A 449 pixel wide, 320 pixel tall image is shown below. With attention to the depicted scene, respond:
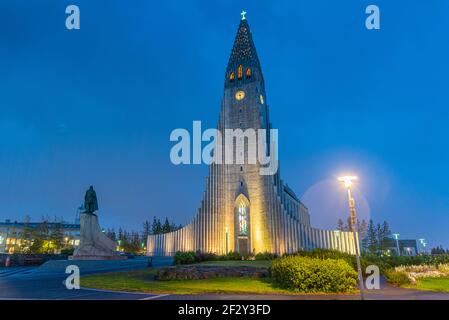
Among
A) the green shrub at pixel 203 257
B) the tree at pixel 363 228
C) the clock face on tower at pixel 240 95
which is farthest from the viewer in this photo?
the tree at pixel 363 228

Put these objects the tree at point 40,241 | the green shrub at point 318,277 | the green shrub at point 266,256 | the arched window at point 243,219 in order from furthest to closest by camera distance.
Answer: the tree at point 40,241 → the arched window at point 243,219 → the green shrub at point 266,256 → the green shrub at point 318,277

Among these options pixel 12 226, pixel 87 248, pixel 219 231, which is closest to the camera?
pixel 87 248

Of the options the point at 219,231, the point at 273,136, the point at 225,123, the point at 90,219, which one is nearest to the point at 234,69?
the point at 225,123

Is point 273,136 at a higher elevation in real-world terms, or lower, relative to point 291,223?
higher

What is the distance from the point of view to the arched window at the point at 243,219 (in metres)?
46.7

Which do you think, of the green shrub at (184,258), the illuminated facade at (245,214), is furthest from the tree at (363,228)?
the green shrub at (184,258)

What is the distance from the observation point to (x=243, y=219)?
47219 mm

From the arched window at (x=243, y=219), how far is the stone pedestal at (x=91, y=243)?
69.3 feet

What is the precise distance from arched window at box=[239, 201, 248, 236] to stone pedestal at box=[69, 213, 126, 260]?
21108 millimetres

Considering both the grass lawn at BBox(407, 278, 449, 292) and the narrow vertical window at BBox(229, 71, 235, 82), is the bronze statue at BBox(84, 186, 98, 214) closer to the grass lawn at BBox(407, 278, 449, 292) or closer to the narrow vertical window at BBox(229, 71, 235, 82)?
the grass lawn at BBox(407, 278, 449, 292)

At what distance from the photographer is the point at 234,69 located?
183ft

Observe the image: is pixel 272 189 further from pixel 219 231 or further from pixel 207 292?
pixel 207 292

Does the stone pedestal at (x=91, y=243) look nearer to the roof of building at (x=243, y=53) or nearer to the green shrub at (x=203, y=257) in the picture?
the green shrub at (x=203, y=257)
